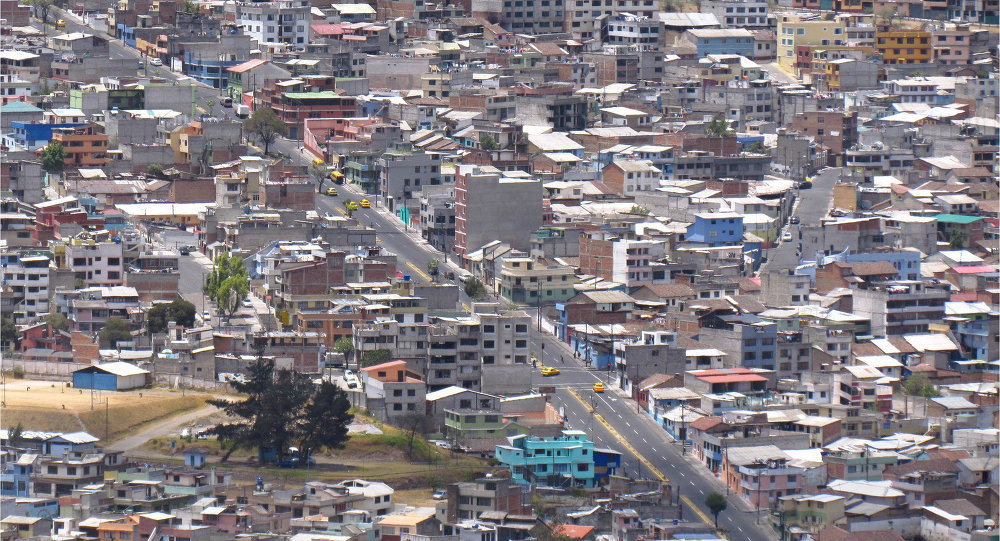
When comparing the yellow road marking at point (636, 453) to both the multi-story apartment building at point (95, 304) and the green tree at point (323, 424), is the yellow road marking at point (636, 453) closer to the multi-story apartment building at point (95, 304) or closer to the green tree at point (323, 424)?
the green tree at point (323, 424)

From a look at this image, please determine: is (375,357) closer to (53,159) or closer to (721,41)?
(53,159)

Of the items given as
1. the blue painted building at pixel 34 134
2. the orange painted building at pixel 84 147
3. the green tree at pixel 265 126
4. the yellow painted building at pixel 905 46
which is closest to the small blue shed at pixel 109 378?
the orange painted building at pixel 84 147

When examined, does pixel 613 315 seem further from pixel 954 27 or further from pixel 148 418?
pixel 954 27

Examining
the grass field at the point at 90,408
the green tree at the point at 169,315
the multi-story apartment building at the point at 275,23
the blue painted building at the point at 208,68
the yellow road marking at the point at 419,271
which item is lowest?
the yellow road marking at the point at 419,271

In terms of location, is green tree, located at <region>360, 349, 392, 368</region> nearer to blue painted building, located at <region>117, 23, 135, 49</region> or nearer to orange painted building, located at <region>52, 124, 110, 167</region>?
orange painted building, located at <region>52, 124, 110, 167</region>

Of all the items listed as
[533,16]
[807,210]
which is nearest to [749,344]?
[807,210]

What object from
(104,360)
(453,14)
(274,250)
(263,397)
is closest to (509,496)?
(263,397)

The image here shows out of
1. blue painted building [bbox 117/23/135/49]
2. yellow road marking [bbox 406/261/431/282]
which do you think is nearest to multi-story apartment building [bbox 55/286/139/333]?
yellow road marking [bbox 406/261/431/282]
